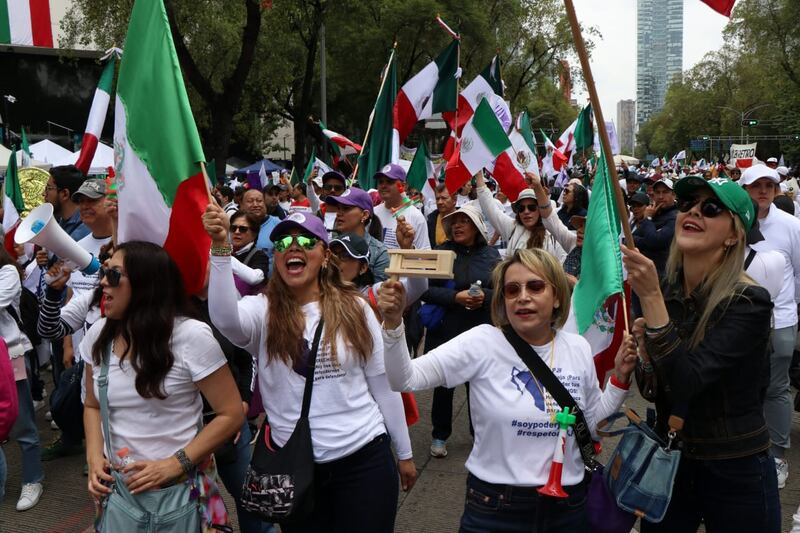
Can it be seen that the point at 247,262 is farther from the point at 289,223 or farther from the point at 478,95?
the point at 478,95

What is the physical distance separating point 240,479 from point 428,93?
20.7 feet

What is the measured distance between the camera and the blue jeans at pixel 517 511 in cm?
256

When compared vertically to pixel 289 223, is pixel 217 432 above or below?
below

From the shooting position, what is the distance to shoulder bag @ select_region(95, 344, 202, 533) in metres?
2.64

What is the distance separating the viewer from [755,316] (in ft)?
8.34

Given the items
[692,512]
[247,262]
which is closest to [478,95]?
[247,262]

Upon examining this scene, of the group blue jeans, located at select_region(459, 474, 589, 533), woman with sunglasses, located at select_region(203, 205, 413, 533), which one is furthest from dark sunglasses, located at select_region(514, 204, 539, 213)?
blue jeans, located at select_region(459, 474, 589, 533)

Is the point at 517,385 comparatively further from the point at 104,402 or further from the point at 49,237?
the point at 49,237

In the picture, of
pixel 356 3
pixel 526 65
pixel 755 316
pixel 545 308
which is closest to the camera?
pixel 755 316

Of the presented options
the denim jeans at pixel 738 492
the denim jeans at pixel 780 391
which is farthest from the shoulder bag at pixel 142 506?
the denim jeans at pixel 780 391

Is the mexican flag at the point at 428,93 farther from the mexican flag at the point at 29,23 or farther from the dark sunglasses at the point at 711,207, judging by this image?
the mexican flag at the point at 29,23

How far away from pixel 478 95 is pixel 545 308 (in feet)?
21.9

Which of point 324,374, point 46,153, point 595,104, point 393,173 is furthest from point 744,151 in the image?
point 324,374

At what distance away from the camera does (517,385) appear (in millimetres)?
2656
